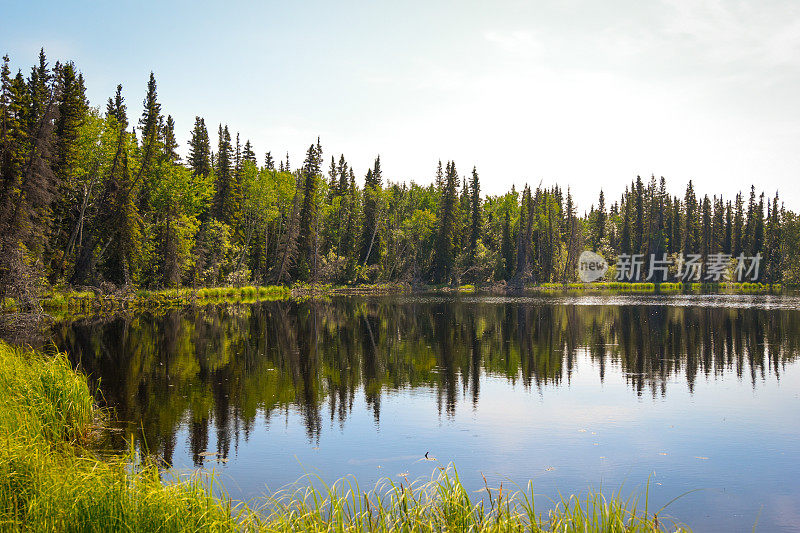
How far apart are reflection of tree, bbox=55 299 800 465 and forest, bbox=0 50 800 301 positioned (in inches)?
463

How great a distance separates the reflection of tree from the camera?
15.1m

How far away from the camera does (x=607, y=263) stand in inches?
4724

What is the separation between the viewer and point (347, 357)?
77.4ft

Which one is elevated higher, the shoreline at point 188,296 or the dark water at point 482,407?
the shoreline at point 188,296

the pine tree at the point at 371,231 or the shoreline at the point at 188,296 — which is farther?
the pine tree at the point at 371,231

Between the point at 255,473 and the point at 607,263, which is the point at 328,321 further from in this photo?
the point at 607,263

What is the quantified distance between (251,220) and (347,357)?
190 ft

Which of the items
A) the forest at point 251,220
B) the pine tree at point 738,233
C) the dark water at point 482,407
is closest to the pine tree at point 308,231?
the forest at point 251,220

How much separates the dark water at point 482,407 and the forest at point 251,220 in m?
16.8

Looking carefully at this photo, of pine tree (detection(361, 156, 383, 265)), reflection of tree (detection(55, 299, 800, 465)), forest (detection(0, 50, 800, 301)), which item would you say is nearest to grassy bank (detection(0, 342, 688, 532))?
reflection of tree (detection(55, 299, 800, 465))

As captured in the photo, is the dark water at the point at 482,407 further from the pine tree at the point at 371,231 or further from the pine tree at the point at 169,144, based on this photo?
the pine tree at the point at 371,231

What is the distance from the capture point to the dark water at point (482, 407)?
1027 cm

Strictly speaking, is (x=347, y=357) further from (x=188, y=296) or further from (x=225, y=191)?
(x=225, y=191)

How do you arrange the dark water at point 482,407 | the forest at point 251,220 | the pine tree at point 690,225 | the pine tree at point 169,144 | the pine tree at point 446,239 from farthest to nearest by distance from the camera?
the pine tree at point 690,225
the pine tree at point 446,239
the pine tree at point 169,144
the forest at point 251,220
the dark water at point 482,407
